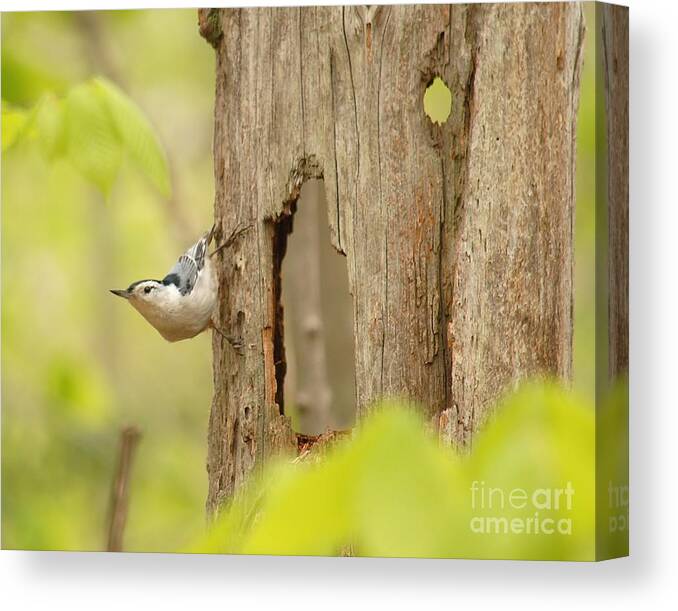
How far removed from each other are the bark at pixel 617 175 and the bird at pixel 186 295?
3.16ft

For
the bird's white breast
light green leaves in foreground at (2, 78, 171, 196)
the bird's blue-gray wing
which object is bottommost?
the bird's white breast

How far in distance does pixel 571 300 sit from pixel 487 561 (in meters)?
0.69

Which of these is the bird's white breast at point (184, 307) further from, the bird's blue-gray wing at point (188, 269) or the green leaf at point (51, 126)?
the green leaf at point (51, 126)

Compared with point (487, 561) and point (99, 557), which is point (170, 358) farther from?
point (487, 561)

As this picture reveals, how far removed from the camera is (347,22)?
11.1 ft

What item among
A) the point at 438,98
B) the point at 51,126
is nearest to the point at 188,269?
the point at 51,126

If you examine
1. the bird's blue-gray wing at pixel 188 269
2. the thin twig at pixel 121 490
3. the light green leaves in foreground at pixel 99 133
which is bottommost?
the thin twig at pixel 121 490

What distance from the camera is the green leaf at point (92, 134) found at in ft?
11.4

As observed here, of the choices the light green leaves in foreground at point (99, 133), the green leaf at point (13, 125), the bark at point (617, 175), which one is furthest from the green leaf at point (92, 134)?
the bark at point (617, 175)

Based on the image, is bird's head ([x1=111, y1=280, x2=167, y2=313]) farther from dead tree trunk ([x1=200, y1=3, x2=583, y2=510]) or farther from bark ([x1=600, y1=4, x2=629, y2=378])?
bark ([x1=600, y1=4, x2=629, y2=378])

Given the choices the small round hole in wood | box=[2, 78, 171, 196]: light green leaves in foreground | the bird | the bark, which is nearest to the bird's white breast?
the bird

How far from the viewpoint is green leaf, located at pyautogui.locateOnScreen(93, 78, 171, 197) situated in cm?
347

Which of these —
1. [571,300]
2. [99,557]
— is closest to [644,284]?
[571,300]

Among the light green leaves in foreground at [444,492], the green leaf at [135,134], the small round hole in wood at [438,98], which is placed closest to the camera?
the light green leaves in foreground at [444,492]
